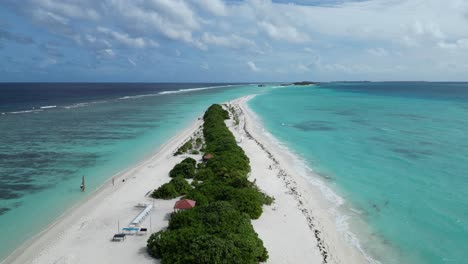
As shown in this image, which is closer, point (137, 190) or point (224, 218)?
point (224, 218)

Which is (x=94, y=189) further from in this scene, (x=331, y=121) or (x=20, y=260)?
(x=331, y=121)

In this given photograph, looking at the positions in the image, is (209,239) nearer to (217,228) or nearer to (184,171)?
(217,228)

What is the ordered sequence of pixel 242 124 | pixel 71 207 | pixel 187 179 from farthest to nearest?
pixel 242 124 → pixel 187 179 → pixel 71 207

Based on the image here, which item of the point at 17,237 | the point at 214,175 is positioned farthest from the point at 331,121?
the point at 17,237

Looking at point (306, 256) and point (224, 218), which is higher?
point (224, 218)

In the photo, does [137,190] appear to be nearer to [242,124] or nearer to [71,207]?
[71,207]

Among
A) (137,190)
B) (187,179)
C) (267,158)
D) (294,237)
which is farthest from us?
(267,158)

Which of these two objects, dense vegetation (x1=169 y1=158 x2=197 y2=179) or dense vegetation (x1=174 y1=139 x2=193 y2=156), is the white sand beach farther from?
dense vegetation (x1=174 y1=139 x2=193 y2=156)
